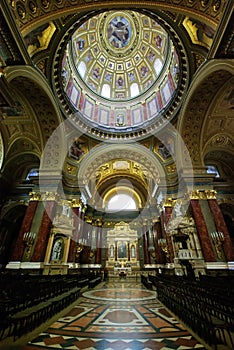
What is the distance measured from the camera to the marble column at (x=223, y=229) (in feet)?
34.2

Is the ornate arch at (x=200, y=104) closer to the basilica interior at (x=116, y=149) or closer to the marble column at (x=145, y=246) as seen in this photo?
the basilica interior at (x=116, y=149)

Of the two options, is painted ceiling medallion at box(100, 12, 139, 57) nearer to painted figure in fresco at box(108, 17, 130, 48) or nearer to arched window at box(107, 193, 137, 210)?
painted figure in fresco at box(108, 17, 130, 48)

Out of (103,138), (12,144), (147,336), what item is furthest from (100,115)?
(147,336)

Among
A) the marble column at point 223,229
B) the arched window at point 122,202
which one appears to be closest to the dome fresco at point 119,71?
the marble column at point 223,229

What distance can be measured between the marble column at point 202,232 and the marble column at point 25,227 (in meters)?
11.0

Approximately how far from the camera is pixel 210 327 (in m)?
2.62

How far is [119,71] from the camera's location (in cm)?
2038

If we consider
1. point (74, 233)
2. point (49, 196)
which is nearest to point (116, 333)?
point (49, 196)

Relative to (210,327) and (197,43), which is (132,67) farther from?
(210,327)

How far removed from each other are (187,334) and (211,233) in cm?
895

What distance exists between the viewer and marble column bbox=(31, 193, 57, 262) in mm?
10953

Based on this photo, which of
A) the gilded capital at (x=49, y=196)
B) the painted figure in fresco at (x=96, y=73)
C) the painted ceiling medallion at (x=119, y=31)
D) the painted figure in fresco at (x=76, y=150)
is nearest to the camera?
the gilded capital at (x=49, y=196)

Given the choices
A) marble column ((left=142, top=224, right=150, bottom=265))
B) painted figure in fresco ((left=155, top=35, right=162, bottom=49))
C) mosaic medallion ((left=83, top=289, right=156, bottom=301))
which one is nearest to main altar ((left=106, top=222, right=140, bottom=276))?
marble column ((left=142, top=224, right=150, bottom=265))

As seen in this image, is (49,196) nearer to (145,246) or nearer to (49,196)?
(49,196)
